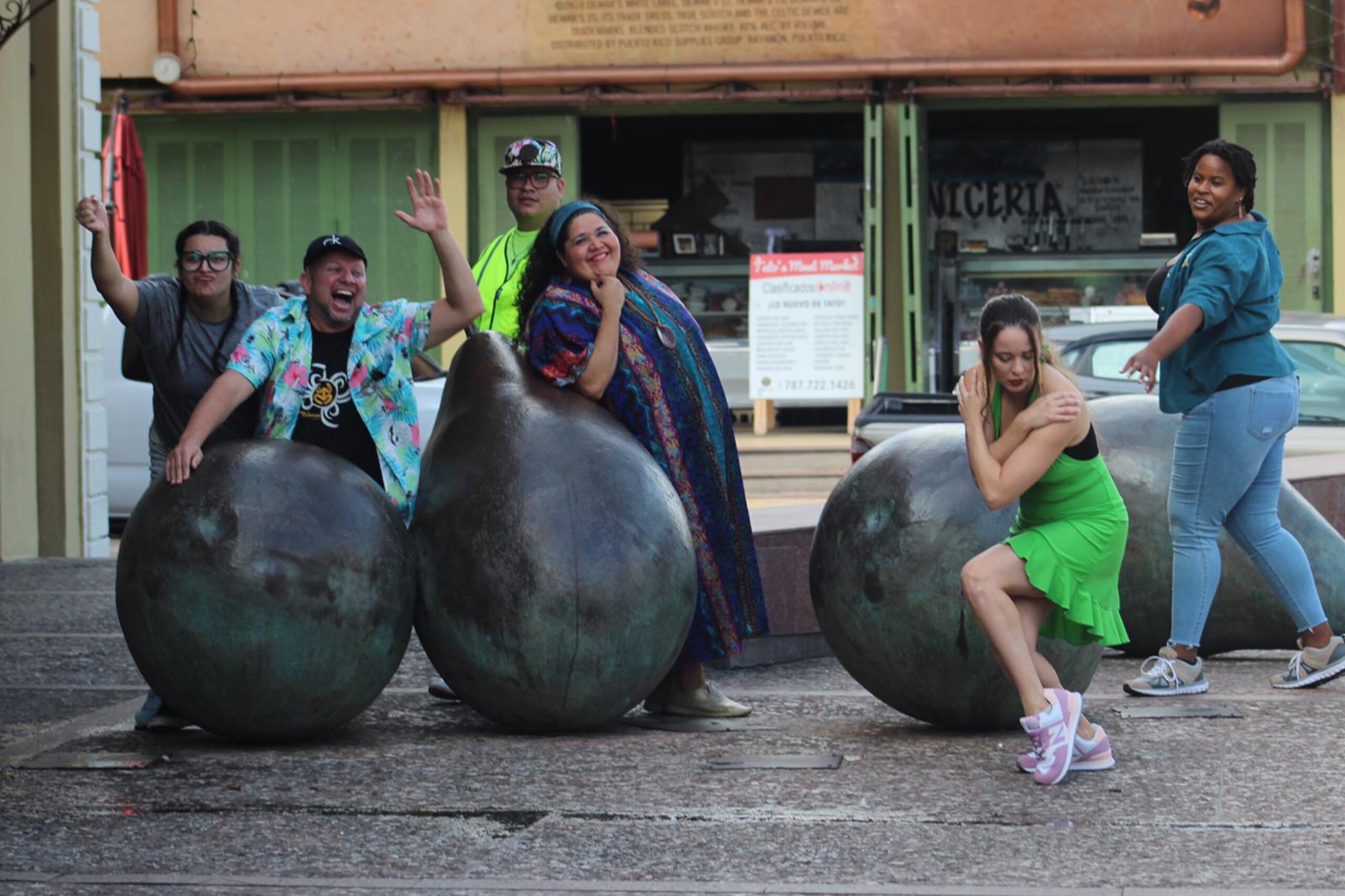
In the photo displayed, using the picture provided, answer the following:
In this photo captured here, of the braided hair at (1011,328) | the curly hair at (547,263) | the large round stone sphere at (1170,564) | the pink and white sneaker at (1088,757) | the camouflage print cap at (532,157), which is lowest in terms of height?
the pink and white sneaker at (1088,757)

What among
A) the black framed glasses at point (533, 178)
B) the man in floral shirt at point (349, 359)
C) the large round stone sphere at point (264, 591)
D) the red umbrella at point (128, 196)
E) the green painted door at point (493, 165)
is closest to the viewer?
the large round stone sphere at point (264, 591)

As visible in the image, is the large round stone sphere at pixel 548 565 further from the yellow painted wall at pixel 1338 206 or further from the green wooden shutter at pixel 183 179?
the green wooden shutter at pixel 183 179

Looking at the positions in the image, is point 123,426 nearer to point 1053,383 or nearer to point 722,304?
point 722,304

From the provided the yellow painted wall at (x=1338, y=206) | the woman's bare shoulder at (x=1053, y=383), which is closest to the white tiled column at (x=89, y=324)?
the woman's bare shoulder at (x=1053, y=383)

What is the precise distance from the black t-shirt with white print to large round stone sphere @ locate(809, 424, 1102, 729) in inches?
59.1

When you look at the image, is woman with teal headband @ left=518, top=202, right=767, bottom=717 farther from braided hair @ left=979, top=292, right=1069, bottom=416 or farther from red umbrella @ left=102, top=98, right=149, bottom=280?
red umbrella @ left=102, top=98, right=149, bottom=280

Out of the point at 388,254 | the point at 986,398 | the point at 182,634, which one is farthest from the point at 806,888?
the point at 388,254

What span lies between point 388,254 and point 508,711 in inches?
662

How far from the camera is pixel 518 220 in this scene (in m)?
7.09

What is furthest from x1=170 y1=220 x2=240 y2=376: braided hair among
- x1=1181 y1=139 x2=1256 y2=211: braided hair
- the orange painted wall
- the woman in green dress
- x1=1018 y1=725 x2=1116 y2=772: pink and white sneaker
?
the orange painted wall

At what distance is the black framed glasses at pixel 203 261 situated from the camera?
655cm

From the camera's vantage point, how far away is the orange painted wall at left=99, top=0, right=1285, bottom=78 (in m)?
21.3

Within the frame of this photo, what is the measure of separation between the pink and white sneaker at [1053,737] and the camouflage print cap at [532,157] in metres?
2.60

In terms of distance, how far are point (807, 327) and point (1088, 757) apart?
1610 centimetres
